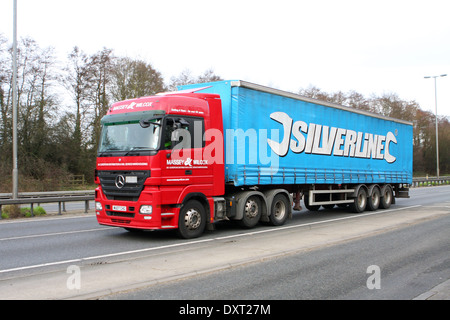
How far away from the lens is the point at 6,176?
2711 cm

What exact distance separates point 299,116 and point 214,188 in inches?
165

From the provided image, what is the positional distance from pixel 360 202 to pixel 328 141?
3.51 meters

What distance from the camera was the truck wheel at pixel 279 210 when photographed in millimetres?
11750

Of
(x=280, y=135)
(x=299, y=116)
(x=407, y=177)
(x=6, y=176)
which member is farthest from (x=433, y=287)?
(x=6, y=176)

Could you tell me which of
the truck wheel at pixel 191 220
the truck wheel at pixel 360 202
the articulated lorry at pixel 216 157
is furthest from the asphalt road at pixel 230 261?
the truck wheel at pixel 360 202

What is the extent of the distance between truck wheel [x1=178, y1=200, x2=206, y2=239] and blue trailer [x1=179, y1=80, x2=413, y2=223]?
0.75 metres

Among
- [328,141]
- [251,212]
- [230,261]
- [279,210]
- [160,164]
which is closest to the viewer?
[230,261]

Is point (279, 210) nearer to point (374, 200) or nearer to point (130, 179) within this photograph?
point (130, 179)

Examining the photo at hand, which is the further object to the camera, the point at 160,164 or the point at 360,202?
the point at 360,202

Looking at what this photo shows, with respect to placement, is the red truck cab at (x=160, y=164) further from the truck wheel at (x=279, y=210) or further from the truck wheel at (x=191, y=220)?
the truck wheel at (x=279, y=210)

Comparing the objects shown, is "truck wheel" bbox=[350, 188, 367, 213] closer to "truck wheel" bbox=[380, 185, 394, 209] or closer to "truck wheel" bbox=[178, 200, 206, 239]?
"truck wheel" bbox=[380, 185, 394, 209]

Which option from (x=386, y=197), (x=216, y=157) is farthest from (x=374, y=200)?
(x=216, y=157)

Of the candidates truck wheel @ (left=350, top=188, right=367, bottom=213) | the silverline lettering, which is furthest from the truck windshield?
truck wheel @ (left=350, top=188, right=367, bottom=213)

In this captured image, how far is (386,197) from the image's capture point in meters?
17.6
